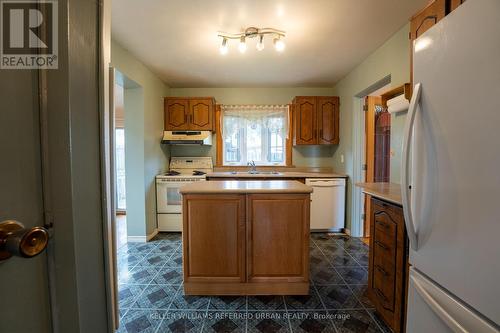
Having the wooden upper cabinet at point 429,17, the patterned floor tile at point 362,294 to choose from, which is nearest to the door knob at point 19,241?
the wooden upper cabinet at point 429,17

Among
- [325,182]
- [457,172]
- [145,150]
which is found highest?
[145,150]

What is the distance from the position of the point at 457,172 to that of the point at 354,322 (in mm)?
1477

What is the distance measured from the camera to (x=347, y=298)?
187 cm

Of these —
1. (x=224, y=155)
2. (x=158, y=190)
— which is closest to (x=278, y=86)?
(x=224, y=155)

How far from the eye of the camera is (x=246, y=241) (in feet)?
6.07

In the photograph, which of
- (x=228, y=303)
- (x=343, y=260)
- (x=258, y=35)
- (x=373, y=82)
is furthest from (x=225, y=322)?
(x=373, y=82)

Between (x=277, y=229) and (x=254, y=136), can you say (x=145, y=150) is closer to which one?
(x=254, y=136)

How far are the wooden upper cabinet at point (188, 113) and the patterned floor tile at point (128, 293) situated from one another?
2.54 meters

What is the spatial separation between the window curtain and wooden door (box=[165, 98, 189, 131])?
70 centimetres

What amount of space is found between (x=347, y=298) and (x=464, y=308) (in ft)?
4.46

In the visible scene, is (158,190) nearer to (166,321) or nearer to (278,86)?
(166,321)

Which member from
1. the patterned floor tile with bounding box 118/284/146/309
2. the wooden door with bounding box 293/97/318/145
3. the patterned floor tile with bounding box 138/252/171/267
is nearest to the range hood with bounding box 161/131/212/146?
the wooden door with bounding box 293/97/318/145

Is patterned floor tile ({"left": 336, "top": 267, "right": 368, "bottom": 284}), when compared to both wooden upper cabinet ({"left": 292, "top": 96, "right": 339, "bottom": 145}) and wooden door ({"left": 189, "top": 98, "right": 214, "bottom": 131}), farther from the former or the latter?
wooden door ({"left": 189, "top": 98, "right": 214, "bottom": 131})

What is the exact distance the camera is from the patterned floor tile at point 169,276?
2141 mm
